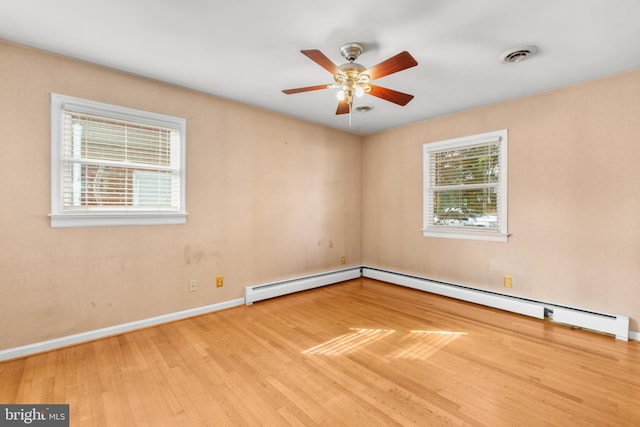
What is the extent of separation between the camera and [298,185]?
4.36 metres

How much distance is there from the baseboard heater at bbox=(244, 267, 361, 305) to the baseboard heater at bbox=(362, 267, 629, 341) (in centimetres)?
72

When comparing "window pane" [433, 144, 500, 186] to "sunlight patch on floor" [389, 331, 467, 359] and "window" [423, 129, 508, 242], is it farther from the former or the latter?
"sunlight patch on floor" [389, 331, 467, 359]

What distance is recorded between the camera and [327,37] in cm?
227

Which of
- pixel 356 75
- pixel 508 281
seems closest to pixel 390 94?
pixel 356 75

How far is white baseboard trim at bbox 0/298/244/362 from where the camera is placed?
2406 millimetres

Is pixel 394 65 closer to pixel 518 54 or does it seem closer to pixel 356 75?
pixel 356 75

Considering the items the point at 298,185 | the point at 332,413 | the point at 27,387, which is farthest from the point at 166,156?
the point at 332,413

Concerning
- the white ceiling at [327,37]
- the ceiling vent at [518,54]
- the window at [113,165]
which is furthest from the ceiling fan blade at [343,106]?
the window at [113,165]

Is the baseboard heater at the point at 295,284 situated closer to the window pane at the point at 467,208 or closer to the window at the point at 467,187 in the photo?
the window at the point at 467,187

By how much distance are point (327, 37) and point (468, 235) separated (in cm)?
305

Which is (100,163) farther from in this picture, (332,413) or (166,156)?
(332,413)

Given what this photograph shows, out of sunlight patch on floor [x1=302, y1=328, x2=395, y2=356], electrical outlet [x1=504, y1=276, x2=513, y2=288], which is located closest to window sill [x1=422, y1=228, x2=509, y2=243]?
electrical outlet [x1=504, y1=276, x2=513, y2=288]

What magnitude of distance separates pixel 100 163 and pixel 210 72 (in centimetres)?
134

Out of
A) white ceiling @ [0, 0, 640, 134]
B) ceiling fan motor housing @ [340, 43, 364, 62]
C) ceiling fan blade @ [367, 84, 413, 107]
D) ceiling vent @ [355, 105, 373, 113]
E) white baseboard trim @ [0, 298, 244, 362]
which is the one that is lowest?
white baseboard trim @ [0, 298, 244, 362]
